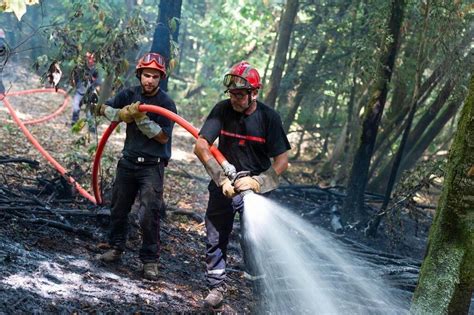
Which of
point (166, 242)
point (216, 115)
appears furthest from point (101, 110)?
point (166, 242)

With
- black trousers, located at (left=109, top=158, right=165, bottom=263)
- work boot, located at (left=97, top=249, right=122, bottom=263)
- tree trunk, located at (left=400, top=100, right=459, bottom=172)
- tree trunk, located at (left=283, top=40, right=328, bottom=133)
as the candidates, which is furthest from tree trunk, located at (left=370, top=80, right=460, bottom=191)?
work boot, located at (left=97, top=249, right=122, bottom=263)

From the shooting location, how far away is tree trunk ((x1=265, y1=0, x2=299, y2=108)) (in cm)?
1198

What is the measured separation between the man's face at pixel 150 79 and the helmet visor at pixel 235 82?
894 mm

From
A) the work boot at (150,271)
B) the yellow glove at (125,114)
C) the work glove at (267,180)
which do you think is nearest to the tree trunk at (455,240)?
the work glove at (267,180)

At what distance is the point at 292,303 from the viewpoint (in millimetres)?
5285

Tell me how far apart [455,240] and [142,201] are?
2.84 metres

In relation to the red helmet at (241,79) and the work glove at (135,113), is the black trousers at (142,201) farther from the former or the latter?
the red helmet at (241,79)

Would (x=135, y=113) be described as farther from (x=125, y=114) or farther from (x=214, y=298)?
(x=214, y=298)

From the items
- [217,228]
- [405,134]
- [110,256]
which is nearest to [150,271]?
[110,256]

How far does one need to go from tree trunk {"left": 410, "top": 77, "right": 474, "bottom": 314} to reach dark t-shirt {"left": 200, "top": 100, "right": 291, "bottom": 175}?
1.49 metres

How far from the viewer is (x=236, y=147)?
4.76 m

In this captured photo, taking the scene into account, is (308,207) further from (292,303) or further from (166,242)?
(292,303)

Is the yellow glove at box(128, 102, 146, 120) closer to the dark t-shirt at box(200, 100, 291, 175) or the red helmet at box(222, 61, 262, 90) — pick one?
the dark t-shirt at box(200, 100, 291, 175)

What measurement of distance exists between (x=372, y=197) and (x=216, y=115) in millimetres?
7518
